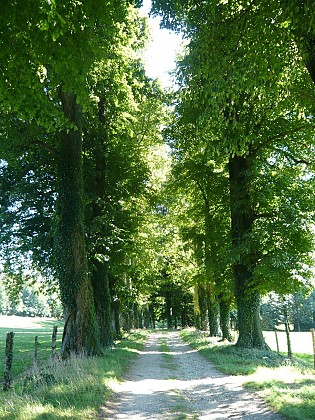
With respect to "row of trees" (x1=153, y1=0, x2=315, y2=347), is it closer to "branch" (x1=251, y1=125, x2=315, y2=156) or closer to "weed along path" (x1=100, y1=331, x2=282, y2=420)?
"branch" (x1=251, y1=125, x2=315, y2=156)

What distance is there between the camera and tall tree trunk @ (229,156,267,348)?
17016 mm

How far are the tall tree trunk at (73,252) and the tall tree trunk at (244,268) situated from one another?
667 cm

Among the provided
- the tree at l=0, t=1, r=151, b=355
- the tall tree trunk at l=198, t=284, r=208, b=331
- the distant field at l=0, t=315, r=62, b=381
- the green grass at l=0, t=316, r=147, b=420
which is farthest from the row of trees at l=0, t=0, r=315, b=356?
the tall tree trunk at l=198, t=284, r=208, b=331

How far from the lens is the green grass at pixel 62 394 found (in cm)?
661

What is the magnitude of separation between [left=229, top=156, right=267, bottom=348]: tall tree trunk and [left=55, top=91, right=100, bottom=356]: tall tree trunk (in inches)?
263

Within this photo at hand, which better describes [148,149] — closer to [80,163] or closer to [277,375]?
[80,163]

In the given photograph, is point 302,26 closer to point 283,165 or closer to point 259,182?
point 259,182

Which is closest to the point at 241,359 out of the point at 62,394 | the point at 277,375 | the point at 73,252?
the point at 277,375

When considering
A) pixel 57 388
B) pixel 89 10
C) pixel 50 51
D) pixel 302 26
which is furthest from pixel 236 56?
pixel 57 388

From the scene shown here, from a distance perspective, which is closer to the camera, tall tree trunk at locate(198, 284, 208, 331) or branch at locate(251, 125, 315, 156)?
branch at locate(251, 125, 315, 156)

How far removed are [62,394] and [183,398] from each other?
2.94m

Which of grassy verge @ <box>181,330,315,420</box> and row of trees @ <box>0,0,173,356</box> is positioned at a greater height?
row of trees @ <box>0,0,173,356</box>

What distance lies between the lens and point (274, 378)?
10.1 meters

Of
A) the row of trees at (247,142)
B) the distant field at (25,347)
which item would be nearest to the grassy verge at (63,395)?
the row of trees at (247,142)
